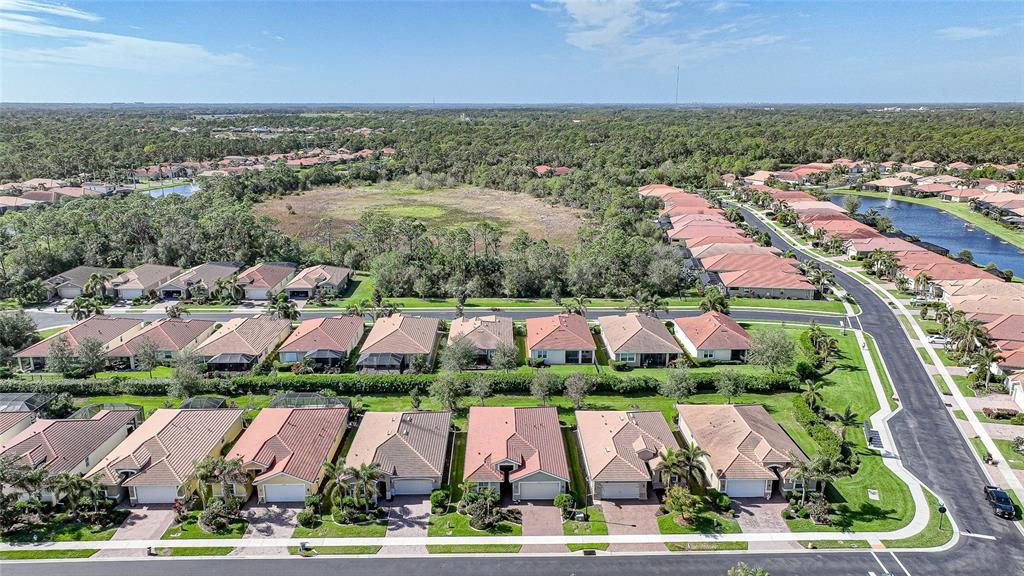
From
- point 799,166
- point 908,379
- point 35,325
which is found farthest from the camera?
point 799,166

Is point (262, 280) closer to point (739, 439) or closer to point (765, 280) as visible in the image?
point (739, 439)

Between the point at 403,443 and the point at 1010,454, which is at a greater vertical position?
the point at 403,443

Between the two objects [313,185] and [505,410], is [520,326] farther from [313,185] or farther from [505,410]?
[313,185]

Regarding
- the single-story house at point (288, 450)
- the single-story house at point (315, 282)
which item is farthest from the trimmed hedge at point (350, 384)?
the single-story house at point (315, 282)

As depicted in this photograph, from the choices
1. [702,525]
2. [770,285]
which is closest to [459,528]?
[702,525]

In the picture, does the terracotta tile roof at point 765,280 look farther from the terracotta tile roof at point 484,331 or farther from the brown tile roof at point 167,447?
the brown tile roof at point 167,447

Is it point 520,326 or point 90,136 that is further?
point 90,136

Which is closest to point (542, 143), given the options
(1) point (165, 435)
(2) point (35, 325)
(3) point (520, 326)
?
(3) point (520, 326)
